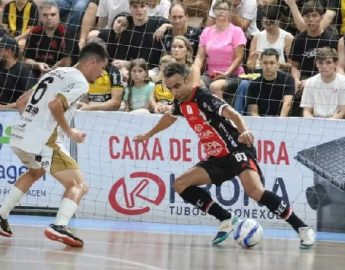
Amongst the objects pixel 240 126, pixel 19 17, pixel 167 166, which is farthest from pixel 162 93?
pixel 240 126

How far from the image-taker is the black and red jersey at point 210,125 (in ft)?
35.9

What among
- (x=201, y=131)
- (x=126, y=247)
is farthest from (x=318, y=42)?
(x=126, y=247)

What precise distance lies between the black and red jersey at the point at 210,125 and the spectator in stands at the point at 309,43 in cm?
438

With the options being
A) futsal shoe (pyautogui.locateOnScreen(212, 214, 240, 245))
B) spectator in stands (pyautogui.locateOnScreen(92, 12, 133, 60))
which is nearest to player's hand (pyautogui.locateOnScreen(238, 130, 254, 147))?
futsal shoe (pyautogui.locateOnScreen(212, 214, 240, 245))

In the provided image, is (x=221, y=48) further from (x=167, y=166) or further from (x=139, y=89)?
(x=167, y=166)

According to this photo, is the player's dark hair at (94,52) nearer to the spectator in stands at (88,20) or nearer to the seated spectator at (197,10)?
the spectator in stands at (88,20)

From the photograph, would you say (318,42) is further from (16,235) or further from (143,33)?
(16,235)

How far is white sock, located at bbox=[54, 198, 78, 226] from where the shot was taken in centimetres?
1016

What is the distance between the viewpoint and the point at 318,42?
15.4m

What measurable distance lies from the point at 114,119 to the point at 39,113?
3929 mm

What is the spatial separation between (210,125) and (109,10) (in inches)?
263

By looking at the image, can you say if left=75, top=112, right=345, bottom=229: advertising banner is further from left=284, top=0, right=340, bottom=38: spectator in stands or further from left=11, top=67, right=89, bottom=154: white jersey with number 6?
left=11, top=67, right=89, bottom=154: white jersey with number 6

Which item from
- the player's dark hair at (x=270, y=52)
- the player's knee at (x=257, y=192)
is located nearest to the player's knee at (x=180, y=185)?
the player's knee at (x=257, y=192)

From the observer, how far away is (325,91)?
14.3m
